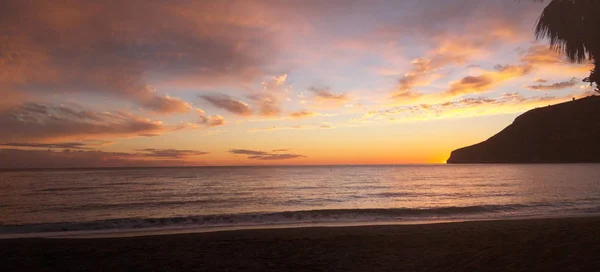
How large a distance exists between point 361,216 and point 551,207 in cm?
1515

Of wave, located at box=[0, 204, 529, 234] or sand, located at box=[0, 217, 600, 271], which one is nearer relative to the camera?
sand, located at box=[0, 217, 600, 271]

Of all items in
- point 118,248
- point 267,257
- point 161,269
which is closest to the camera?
point 161,269

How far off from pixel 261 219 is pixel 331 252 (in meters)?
12.4

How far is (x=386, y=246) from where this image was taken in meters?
11.5

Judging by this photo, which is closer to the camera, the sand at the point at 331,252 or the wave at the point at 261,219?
the sand at the point at 331,252

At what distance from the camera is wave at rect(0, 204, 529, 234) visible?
20234mm

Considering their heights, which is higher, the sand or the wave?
the sand

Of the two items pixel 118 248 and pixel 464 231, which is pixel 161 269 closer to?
pixel 118 248

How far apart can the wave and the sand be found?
259 inches

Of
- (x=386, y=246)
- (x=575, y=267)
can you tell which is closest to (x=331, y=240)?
(x=386, y=246)

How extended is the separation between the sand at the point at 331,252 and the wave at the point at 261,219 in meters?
6.59

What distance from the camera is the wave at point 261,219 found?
20.2m

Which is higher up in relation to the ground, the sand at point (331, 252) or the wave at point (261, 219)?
the sand at point (331, 252)

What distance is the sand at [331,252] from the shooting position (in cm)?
886
